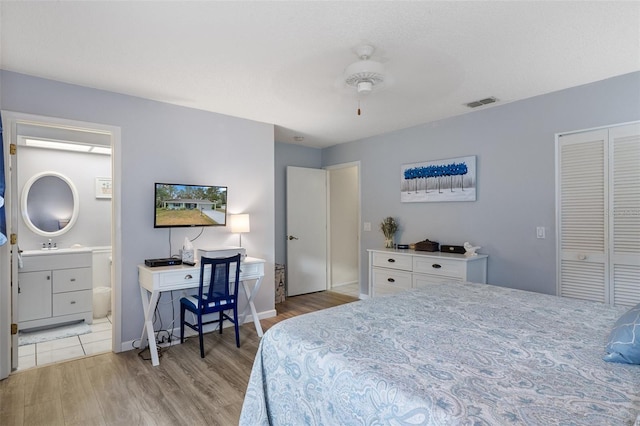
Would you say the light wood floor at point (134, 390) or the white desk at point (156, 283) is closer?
the light wood floor at point (134, 390)

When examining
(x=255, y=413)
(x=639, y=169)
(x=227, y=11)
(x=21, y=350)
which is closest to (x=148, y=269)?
(x=21, y=350)

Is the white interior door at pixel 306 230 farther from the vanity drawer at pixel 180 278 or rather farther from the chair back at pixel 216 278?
the vanity drawer at pixel 180 278

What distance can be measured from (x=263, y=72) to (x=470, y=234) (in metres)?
2.80

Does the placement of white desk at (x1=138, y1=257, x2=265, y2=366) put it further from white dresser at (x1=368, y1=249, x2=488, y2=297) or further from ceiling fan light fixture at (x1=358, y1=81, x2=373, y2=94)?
Answer: white dresser at (x1=368, y1=249, x2=488, y2=297)

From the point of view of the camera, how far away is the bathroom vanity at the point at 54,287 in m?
3.63

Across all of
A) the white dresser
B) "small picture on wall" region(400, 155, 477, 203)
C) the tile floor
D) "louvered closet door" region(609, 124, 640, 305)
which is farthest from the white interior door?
"louvered closet door" region(609, 124, 640, 305)

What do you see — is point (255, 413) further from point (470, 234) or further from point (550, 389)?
point (470, 234)

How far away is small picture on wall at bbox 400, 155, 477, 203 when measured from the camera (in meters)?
3.89

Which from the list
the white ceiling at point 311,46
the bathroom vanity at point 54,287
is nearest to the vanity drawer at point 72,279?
the bathroom vanity at point 54,287

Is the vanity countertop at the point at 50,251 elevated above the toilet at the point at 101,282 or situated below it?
above

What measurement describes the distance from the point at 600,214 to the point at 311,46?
2.81m

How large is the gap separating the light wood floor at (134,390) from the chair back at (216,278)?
510 mm

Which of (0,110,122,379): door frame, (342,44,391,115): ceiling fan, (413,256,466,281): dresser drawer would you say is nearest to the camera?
(342,44,391,115): ceiling fan

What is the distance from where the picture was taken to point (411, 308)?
6.59 ft
